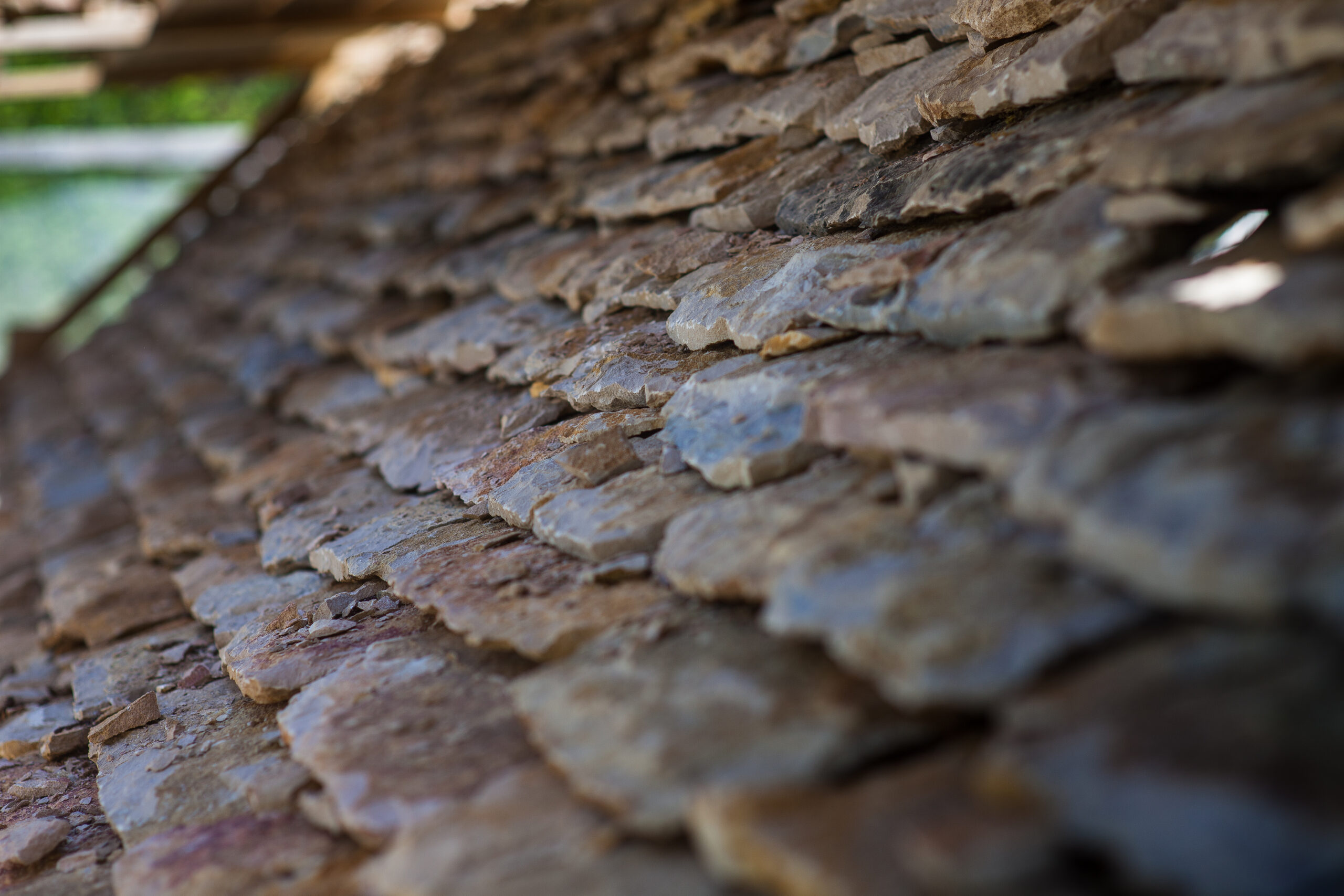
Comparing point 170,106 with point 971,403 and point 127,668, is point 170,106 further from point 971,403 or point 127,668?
point 971,403

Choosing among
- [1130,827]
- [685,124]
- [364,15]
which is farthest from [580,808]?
[364,15]

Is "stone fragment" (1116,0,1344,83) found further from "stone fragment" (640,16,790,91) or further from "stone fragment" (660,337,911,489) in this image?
"stone fragment" (640,16,790,91)

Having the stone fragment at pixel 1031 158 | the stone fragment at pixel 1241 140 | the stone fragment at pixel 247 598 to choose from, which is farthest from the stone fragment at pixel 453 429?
the stone fragment at pixel 1241 140

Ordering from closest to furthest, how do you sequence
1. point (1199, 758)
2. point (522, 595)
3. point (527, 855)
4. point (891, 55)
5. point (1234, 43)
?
1. point (1199, 758)
2. point (527, 855)
3. point (1234, 43)
4. point (522, 595)
5. point (891, 55)

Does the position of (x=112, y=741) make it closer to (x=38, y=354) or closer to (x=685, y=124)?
(x=685, y=124)

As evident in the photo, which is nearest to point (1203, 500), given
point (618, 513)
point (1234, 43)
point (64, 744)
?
point (1234, 43)

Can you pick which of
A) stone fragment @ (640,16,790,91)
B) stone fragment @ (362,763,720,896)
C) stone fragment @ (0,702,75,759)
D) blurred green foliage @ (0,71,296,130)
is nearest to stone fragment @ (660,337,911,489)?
stone fragment @ (362,763,720,896)

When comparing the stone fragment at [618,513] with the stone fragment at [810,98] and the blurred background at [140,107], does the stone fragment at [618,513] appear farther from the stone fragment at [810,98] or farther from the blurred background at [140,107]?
the blurred background at [140,107]
